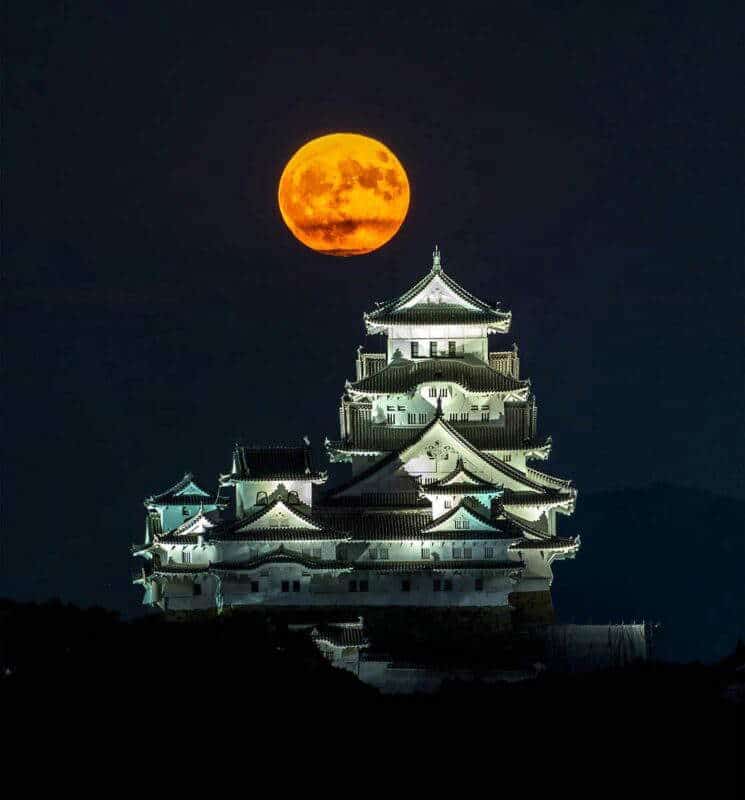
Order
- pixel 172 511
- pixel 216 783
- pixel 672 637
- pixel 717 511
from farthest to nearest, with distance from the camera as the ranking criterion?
1. pixel 717 511
2. pixel 672 637
3. pixel 172 511
4. pixel 216 783

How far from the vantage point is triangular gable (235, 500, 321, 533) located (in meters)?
45.1

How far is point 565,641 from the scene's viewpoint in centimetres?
4609

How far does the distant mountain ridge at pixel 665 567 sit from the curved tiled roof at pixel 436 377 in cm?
1644

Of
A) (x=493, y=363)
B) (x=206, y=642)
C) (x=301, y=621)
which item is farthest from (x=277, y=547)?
(x=493, y=363)

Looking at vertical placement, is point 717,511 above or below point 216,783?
above

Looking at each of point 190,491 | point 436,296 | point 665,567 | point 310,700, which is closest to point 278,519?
point 190,491

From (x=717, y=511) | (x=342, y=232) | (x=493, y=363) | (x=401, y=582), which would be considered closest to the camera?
(x=342, y=232)

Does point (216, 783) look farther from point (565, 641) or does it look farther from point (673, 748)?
point (565, 641)

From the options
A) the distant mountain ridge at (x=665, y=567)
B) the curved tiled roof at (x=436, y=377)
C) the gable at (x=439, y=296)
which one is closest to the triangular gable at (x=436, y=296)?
the gable at (x=439, y=296)

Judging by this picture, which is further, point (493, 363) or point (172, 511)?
point (493, 363)

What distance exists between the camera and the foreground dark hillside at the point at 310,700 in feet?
102

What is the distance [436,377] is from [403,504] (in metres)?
5.07

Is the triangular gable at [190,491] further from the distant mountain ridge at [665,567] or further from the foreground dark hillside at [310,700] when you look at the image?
the distant mountain ridge at [665,567]

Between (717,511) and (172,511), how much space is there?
1924 inches
